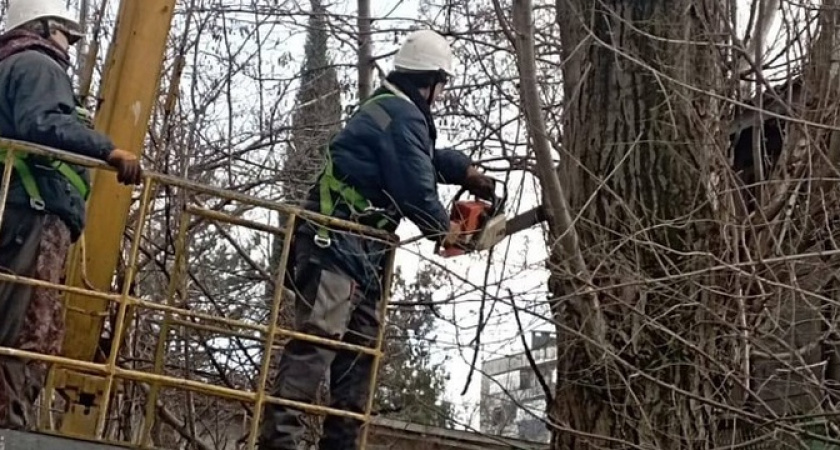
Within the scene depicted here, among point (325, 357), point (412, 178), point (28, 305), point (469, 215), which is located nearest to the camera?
point (28, 305)

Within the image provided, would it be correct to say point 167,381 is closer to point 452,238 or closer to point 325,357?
point 325,357

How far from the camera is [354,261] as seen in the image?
557cm

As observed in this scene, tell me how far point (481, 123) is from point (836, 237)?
241 centimetres

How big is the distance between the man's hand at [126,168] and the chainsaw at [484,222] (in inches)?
53.0

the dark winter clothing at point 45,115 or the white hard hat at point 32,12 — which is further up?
the white hard hat at point 32,12

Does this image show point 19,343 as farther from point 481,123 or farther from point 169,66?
point 169,66

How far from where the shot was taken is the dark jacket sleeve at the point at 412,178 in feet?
18.1

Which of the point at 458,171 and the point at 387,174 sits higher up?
the point at 458,171

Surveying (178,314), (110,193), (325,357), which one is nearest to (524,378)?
(325,357)

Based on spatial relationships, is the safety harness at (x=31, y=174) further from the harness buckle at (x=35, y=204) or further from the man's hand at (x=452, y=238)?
the man's hand at (x=452, y=238)

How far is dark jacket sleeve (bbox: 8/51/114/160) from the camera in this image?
502 centimetres

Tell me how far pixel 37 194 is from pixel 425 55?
191cm

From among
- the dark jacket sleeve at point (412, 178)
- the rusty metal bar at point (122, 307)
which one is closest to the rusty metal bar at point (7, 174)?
the rusty metal bar at point (122, 307)

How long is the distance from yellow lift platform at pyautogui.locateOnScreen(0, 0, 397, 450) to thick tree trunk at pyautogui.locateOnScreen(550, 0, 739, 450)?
899mm
